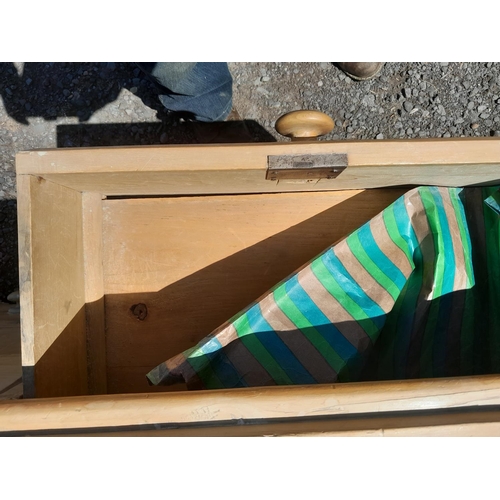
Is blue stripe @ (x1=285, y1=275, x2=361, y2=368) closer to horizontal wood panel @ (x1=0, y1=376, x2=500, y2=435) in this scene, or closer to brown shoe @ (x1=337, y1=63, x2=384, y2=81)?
horizontal wood panel @ (x1=0, y1=376, x2=500, y2=435)

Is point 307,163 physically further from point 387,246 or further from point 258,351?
point 258,351

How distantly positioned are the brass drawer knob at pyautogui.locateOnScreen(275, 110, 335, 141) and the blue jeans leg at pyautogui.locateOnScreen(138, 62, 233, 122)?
34 cm

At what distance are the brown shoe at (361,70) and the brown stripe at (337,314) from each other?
0.73 meters

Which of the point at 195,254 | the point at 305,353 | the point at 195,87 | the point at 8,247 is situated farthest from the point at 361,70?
the point at 8,247

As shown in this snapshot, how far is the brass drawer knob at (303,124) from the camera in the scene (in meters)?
0.74

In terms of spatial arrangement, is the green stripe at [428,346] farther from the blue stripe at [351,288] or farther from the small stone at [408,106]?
the small stone at [408,106]

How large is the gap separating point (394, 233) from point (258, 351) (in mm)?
306

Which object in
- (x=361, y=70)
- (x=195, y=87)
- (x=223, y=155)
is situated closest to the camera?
(x=223, y=155)

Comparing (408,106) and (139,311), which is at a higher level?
(408,106)

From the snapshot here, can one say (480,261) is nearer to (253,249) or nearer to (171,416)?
(253,249)

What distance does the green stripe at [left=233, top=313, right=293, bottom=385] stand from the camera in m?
0.70

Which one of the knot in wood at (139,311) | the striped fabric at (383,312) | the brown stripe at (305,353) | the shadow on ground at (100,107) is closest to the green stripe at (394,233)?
the striped fabric at (383,312)

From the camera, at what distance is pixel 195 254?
2.85ft

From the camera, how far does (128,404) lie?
546mm
